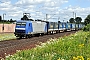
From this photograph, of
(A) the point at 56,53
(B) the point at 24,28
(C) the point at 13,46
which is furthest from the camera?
(B) the point at 24,28

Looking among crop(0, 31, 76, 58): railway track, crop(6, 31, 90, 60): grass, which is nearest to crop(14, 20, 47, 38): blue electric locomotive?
crop(0, 31, 76, 58): railway track

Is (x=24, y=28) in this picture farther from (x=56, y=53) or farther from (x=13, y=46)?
(x=56, y=53)

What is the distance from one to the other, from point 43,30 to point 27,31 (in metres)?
12.2

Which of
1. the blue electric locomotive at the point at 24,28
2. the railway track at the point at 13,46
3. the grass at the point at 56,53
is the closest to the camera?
the grass at the point at 56,53

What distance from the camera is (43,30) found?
181ft

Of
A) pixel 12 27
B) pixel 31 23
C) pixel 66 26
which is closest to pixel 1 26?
pixel 12 27

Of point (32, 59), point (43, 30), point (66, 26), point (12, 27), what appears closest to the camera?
point (32, 59)

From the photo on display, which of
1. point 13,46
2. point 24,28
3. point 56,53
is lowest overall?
point 13,46

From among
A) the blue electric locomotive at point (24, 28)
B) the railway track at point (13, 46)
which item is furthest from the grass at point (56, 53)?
the blue electric locomotive at point (24, 28)

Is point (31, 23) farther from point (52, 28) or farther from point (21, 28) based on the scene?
point (52, 28)

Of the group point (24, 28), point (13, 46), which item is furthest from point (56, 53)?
point (24, 28)

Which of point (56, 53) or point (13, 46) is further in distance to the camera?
point (13, 46)

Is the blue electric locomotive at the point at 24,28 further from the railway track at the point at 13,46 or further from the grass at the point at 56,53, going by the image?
the grass at the point at 56,53

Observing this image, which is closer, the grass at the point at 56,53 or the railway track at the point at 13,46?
the grass at the point at 56,53
